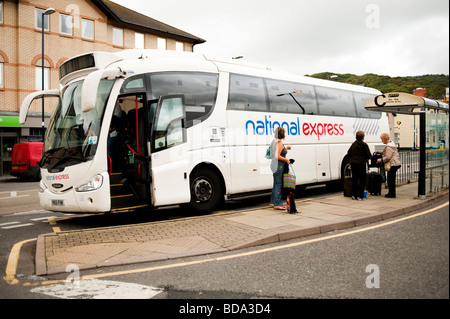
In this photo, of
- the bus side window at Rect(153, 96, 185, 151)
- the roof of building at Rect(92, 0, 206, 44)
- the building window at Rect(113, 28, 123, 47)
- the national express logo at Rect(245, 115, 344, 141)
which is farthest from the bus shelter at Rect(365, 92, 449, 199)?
the building window at Rect(113, 28, 123, 47)

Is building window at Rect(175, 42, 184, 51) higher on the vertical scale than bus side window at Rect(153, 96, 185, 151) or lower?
higher

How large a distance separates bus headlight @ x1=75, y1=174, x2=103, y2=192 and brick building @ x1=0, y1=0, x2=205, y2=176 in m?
21.2

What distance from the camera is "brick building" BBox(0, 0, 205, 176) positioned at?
84.0 ft

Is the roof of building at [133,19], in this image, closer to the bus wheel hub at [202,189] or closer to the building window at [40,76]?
the building window at [40,76]

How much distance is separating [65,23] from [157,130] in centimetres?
2476

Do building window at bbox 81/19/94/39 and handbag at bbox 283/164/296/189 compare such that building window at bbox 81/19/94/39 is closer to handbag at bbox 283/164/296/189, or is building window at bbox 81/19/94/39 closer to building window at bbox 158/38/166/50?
building window at bbox 158/38/166/50

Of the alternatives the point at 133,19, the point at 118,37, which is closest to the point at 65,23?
the point at 118,37

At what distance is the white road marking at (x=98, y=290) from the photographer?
402cm

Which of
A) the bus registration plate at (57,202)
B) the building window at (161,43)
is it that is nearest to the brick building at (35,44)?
the building window at (161,43)

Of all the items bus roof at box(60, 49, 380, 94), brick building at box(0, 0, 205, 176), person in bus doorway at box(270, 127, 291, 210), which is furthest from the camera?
brick building at box(0, 0, 205, 176)

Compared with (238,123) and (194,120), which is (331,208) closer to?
(238,123)

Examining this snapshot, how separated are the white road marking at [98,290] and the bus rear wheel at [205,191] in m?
4.36

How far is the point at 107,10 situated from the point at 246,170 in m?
25.7
